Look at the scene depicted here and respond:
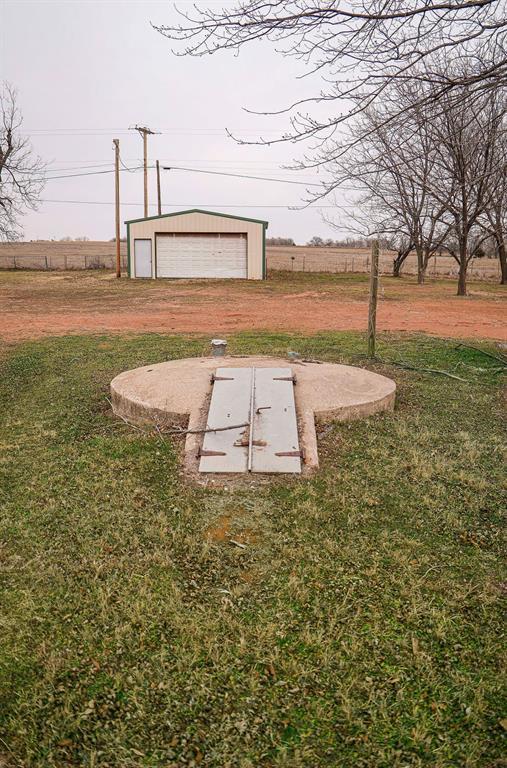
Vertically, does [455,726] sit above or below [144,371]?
below

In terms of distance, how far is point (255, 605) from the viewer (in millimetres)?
3082

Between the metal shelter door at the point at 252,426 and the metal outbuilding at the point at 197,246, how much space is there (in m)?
22.3

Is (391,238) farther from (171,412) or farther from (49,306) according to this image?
(171,412)

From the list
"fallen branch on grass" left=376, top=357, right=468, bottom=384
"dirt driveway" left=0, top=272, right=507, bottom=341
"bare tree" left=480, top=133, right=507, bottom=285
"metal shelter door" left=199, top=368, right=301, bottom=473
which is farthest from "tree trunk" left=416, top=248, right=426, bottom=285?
"metal shelter door" left=199, top=368, right=301, bottom=473

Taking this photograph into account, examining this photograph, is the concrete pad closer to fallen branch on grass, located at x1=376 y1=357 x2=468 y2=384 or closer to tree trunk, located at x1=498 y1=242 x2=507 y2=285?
fallen branch on grass, located at x1=376 y1=357 x2=468 y2=384

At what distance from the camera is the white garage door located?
27328 mm

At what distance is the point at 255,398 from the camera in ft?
17.4

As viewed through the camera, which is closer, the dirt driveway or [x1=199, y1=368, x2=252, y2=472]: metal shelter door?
[x1=199, y1=368, x2=252, y2=472]: metal shelter door

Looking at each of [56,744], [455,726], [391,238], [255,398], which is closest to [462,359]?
[255,398]

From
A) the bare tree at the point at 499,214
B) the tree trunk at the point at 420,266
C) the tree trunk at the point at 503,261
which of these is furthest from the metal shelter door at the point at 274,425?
the tree trunk at the point at 503,261

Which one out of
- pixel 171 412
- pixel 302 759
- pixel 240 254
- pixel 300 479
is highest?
pixel 240 254

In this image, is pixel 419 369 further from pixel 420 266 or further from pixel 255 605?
pixel 420 266

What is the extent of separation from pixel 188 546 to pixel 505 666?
1807 mm

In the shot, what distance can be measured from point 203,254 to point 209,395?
22.7 meters
